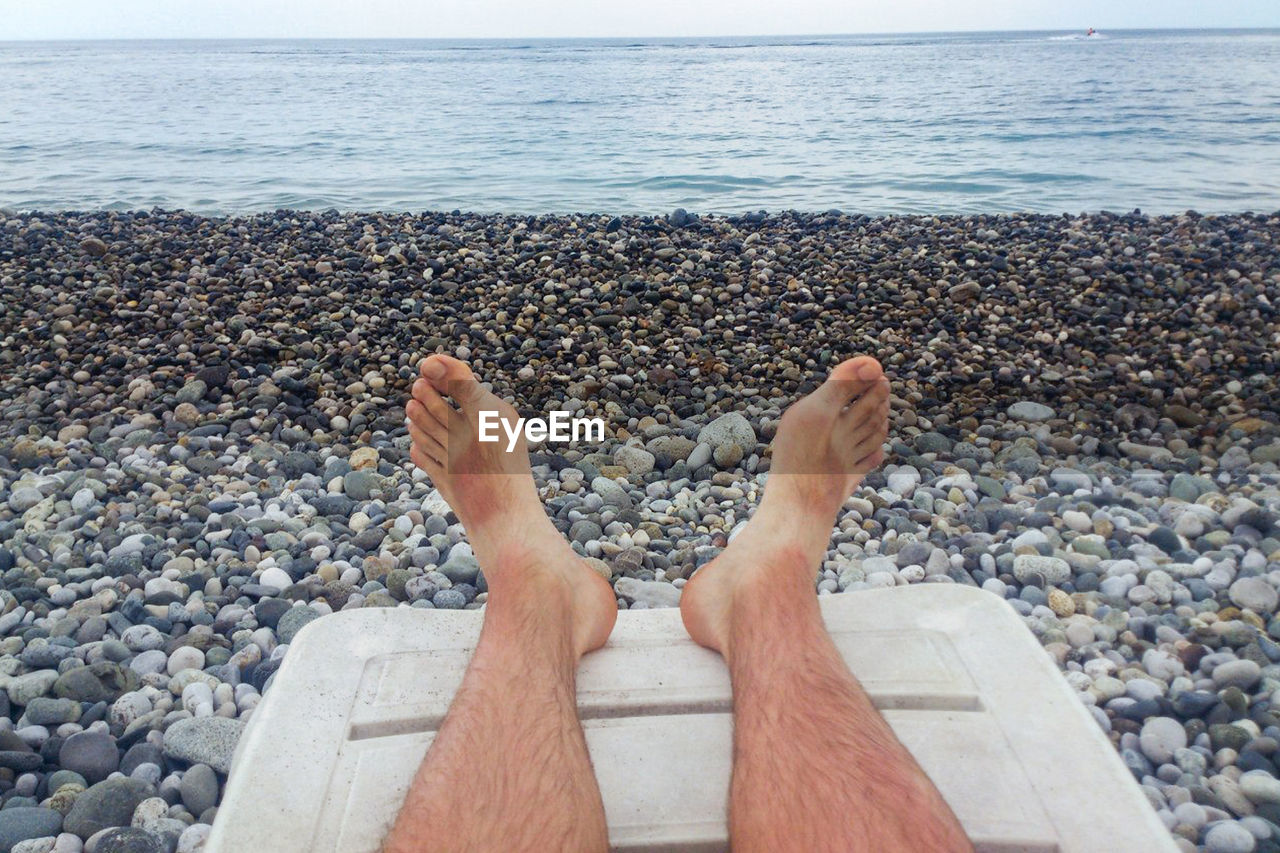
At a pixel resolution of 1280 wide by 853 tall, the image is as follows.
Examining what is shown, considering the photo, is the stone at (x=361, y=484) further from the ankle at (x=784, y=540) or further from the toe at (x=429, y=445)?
the ankle at (x=784, y=540)

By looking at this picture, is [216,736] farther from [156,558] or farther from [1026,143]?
[1026,143]

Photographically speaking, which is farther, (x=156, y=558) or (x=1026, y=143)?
(x=1026, y=143)

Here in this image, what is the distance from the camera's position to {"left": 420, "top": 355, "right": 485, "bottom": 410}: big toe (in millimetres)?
2100

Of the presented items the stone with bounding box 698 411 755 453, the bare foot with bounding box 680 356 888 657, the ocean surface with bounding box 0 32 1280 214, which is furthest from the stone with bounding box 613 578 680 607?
the ocean surface with bounding box 0 32 1280 214

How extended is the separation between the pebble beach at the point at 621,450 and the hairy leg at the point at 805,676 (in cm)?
50

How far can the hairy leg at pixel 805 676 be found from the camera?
1.20 metres

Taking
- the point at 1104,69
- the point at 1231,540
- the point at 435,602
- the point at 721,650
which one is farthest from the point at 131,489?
the point at 1104,69

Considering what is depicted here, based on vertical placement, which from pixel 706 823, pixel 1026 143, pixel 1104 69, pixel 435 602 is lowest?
pixel 435 602

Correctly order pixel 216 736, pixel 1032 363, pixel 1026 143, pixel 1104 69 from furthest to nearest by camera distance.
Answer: pixel 1104 69, pixel 1026 143, pixel 1032 363, pixel 216 736

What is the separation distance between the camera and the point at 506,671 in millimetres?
1506

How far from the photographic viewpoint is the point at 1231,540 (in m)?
2.58

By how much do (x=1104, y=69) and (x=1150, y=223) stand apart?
21161 mm

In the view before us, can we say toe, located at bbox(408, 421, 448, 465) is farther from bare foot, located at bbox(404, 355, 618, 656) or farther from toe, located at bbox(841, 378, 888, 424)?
toe, located at bbox(841, 378, 888, 424)

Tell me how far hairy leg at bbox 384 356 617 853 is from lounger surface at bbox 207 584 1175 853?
0.34ft
